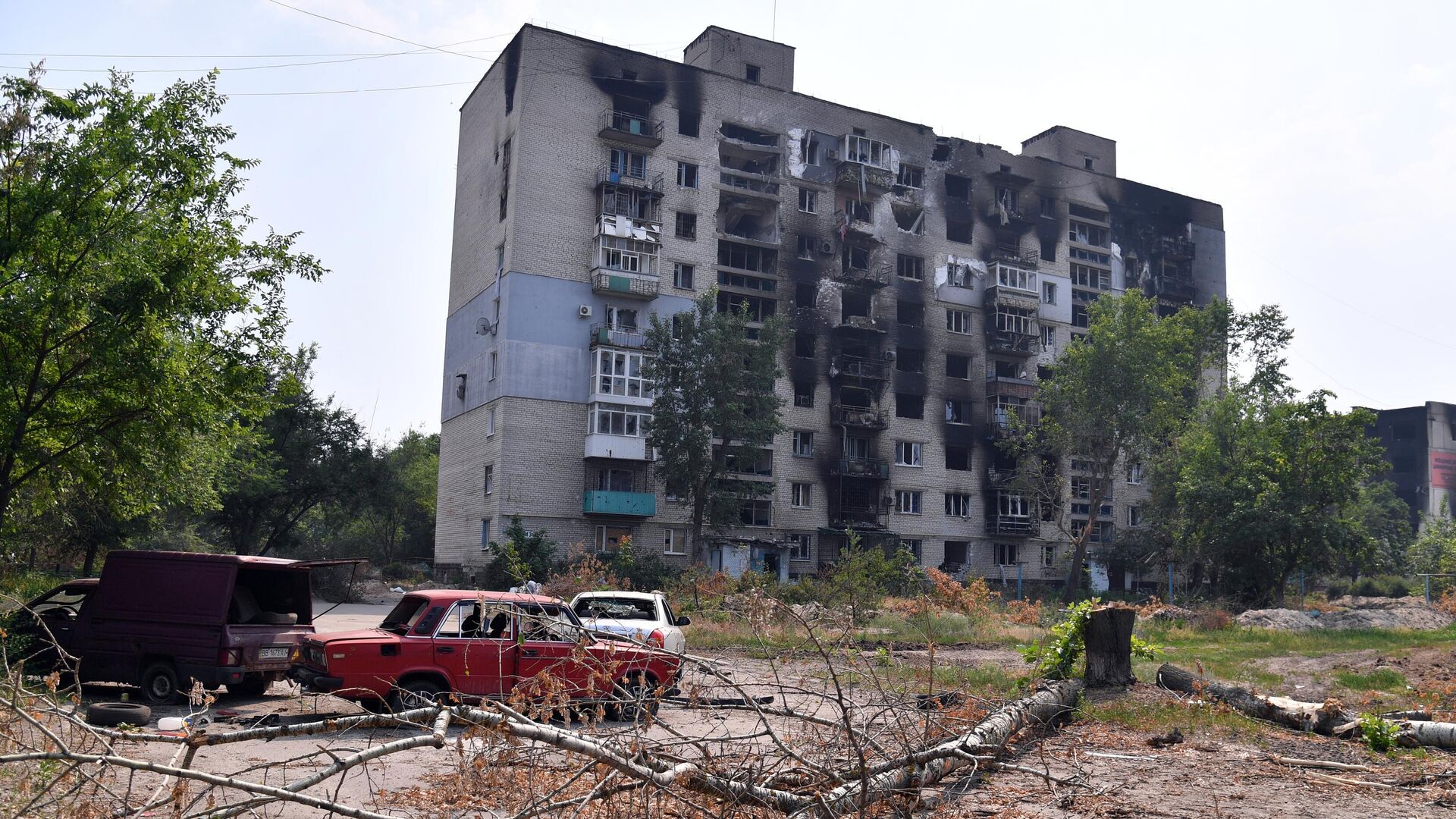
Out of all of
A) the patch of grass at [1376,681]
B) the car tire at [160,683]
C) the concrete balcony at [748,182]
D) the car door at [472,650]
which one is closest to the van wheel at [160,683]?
the car tire at [160,683]

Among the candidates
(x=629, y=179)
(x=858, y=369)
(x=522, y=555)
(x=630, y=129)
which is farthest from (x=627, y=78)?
(x=522, y=555)

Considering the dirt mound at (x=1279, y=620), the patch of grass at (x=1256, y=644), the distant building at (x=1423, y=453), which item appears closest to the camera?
the patch of grass at (x=1256, y=644)

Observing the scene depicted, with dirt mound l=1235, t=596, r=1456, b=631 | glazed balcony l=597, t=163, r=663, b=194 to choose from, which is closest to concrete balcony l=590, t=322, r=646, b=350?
glazed balcony l=597, t=163, r=663, b=194

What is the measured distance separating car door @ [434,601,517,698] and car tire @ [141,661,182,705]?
3872 millimetres

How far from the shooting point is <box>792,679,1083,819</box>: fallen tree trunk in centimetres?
651

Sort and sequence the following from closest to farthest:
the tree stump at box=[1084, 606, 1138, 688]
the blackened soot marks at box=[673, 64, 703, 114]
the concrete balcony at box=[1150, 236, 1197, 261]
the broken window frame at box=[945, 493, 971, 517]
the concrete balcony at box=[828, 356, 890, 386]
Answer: the tree stump at box=[1084, 606, 1138, 688] → the blackened soot marks at box=[673, 64, 703, 114] → the concrete balcony at box=[828, 356, 890, 386] → the broken window frame at box=[945, 493, 971, 517] → the concrete balcony at box=[1150, 236, 1197, 261]

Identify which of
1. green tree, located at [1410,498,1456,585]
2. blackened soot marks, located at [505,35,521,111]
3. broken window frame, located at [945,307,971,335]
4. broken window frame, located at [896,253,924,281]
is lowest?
green tree, located at [1410,498,1456,585]

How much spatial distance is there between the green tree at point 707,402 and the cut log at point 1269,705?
3167 cm

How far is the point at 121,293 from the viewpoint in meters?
16.8

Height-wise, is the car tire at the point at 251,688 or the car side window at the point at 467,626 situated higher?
the car side window at the point at 467,626

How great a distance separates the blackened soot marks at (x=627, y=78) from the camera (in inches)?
1992

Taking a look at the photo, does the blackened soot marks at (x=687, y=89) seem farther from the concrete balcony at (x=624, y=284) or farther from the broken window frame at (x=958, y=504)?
the broken window frame at (x=958, y=504)

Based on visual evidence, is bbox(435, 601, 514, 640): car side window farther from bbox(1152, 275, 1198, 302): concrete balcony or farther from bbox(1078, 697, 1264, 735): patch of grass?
bbox(1152, 275, 1198, 302): concrete balcony

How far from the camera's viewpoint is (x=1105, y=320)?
54.1m
